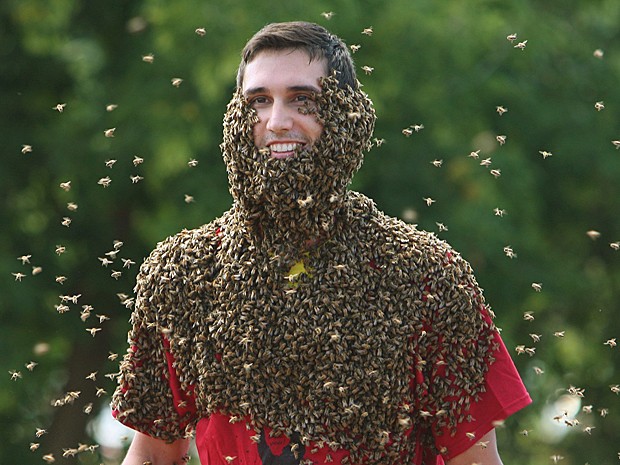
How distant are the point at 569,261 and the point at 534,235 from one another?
5.35 feet

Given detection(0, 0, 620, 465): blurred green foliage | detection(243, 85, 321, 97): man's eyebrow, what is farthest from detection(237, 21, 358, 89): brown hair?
detection(0, 0, 620, 465): blurred green foliage

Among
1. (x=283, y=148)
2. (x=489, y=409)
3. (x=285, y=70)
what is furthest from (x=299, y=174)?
(x=489, y=409)

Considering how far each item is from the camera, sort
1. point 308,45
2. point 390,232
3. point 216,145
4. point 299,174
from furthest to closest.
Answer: point 216,145 < point 390,232 < point 308,45 < point 299,174

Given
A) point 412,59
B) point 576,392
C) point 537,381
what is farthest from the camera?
point 537,381

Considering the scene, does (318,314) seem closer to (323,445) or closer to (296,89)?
(323,445)

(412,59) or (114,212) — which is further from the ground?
(412,59)

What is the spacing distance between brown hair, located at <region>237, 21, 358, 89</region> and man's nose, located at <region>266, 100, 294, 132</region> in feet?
0.74

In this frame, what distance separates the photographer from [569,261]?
14.8 meters

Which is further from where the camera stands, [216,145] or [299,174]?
[216,145]

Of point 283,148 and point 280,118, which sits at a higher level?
point 280,118

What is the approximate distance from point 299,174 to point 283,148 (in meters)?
0.13

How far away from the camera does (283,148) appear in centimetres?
480

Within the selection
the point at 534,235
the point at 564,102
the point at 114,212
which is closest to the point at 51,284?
the point at 114,212

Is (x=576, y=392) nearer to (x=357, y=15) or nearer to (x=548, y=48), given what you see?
(x=357, y=15)
